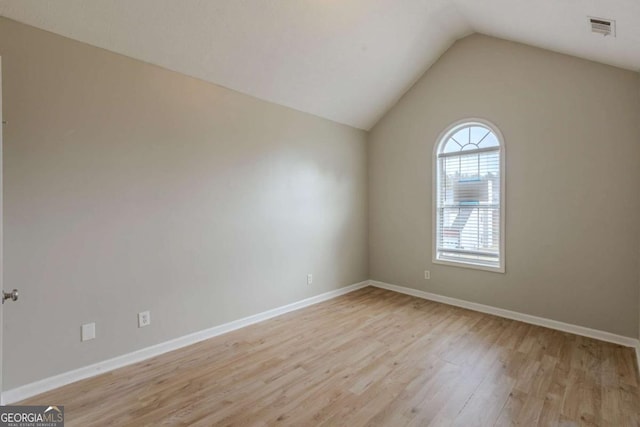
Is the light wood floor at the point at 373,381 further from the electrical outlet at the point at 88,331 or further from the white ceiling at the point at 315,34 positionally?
the white ceiling at the point at 315,34

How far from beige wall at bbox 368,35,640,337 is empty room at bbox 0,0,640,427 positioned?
0.02 metres

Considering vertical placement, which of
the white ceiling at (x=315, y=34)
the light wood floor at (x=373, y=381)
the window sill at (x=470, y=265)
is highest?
the white ceiling at (x=315, y=34)

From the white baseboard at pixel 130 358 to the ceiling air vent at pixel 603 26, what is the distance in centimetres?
385

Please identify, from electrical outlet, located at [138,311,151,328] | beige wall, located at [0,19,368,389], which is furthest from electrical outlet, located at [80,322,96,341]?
electrical outlet, located at [138,311,151,328]

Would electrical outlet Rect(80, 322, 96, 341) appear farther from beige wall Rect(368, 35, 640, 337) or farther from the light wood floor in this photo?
beige wall Rect(368, 35, 640, 337)

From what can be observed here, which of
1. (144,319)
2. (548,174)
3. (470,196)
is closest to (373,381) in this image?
(144,319)

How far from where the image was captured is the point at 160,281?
288 cm

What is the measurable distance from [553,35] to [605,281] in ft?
8.01

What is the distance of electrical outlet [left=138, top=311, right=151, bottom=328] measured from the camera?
9.05 feet

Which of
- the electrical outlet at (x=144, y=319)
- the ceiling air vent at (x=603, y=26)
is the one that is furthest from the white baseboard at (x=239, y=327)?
the ceiling air vent at (x=603, y=26)

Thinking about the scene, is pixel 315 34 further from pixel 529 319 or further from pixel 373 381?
pixel 529 319

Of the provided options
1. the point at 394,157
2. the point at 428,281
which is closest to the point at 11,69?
the point at 394,157

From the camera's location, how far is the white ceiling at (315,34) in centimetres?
231

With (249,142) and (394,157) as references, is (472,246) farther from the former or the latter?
(249,142)
